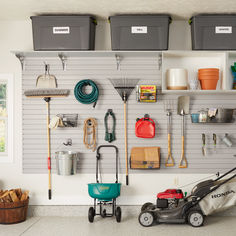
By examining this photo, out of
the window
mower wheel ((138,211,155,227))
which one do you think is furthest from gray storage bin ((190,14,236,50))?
the window

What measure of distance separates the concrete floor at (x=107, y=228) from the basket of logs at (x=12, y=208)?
0.27ft


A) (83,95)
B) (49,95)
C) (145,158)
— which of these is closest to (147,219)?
(145,158)

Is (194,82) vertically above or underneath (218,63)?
underneath

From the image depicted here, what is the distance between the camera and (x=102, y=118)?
14.4 ft

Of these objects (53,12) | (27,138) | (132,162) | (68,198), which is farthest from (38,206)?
(53,12)

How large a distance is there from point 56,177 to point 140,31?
89.6 inches

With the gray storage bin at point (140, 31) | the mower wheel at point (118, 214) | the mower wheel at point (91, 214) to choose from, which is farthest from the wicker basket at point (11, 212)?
the gray storage bin at point (140, 31)

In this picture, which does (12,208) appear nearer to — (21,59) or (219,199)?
(21,59)

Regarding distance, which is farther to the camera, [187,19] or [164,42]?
[187,19]

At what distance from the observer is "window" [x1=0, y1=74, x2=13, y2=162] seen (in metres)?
4.45

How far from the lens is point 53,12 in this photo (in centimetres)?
409

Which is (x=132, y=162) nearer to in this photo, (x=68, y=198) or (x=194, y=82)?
(x=68, y=198)

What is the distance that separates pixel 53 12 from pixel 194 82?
A: 2.04 metres

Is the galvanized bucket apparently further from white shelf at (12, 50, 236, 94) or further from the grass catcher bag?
the grass catcher bag
